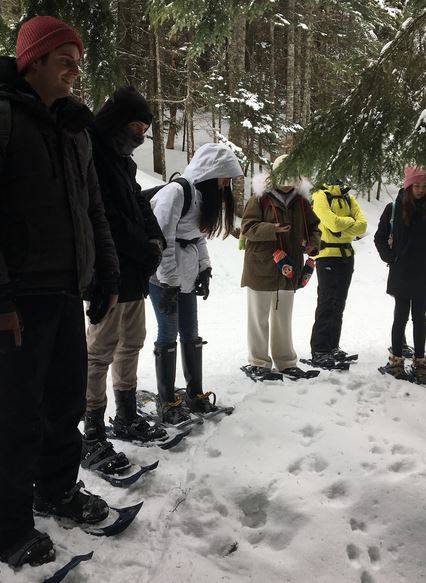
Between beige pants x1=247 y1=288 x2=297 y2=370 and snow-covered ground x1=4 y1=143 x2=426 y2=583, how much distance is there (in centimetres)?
58

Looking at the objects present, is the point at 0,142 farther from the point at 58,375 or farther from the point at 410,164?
the point at 410,164

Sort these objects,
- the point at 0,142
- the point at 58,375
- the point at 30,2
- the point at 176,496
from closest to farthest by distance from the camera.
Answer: the point at 0,142 → the point at 58,375 → the point at 30,2 → the point at 176,496

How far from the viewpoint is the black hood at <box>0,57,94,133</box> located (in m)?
2.13

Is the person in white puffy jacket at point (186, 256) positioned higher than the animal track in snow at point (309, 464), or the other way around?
the person in white puffy jacket at point (186, 256)

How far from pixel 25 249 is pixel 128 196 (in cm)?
130

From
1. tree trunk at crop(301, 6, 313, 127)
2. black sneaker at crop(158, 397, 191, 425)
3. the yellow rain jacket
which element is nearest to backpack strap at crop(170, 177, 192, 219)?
black sneaker at crop(158, 397, 191, 425)

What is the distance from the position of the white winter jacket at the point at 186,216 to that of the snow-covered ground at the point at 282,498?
1318mm

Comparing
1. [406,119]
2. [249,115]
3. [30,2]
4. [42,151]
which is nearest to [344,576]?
[42,151]

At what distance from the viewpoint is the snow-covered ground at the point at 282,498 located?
7.79ft

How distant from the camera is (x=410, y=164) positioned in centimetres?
332

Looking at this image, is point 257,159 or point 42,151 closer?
point 42,151

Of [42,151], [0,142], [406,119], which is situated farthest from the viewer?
[406,119]

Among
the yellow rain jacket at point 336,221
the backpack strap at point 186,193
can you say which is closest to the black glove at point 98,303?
the backpack strap at point 186,193

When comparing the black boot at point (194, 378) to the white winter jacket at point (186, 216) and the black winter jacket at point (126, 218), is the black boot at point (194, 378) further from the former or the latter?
the black winter jacket at point (126, 218)
